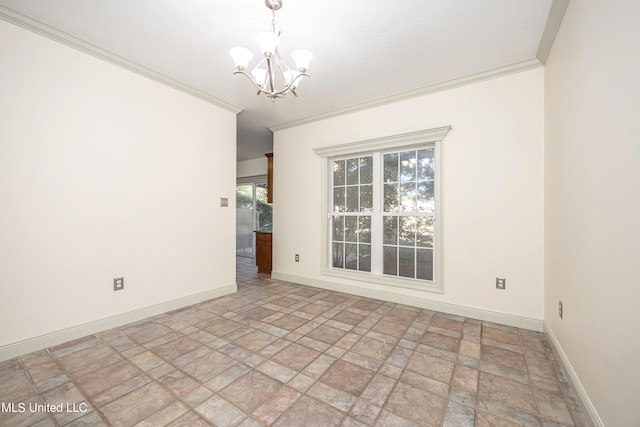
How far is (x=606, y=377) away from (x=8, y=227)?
3.95 m

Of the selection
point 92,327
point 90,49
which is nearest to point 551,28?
point 90,49

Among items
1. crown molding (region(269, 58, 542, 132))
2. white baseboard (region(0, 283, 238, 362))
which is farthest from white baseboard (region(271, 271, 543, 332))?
crown molding (region(269, 58, 542, 132))

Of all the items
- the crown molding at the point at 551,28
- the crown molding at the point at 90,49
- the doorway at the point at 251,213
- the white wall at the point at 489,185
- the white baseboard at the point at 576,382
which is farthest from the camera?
the doorway at the point at 251,213

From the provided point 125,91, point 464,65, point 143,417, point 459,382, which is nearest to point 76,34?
point 125,91

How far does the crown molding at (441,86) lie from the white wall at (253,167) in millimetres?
2858

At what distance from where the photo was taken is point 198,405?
1.53 metres

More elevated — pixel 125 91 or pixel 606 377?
pixel 125 91

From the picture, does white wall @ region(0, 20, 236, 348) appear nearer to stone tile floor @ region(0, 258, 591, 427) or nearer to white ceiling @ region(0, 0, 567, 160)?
white ceiling @ region(0, 0, 567, 160)

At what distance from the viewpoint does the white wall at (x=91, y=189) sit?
6.72 feet

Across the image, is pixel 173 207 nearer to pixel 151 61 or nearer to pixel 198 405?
pixel 151 61

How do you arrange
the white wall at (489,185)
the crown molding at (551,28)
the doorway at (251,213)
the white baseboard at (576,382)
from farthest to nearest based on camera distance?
1. the doorway at (251,213)
2. the white wall at (489,185)
3. the crown molding at (551,28)
4. the white baseboard at (576,382)

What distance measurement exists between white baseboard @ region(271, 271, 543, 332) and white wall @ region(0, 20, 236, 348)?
165 cm

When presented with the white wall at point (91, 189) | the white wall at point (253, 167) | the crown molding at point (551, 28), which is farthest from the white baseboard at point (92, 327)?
the crown molding at point (551, 28)

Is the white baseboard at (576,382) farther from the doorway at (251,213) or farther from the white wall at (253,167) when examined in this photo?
the white wall at (253,167)
